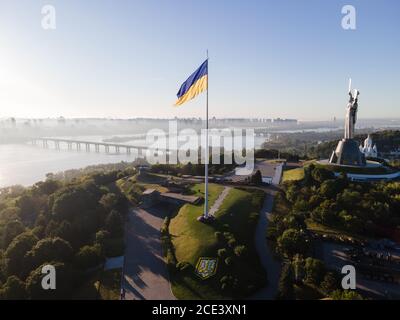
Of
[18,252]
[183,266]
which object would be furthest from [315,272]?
[18,252]

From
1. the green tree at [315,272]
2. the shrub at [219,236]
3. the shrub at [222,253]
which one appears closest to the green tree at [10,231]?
the shrub at [219,236]

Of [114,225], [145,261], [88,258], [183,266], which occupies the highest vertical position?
[114,225]

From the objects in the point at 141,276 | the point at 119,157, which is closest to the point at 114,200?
the point at 141,276

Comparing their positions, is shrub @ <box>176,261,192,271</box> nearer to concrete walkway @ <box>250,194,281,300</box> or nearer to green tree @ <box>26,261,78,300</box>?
concrete walkway @ <box>250,194,281,300</box>

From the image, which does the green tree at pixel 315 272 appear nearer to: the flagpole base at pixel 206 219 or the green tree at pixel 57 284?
the flagpole base at pixel 206 219

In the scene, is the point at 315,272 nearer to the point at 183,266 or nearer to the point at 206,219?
the point at 183,266

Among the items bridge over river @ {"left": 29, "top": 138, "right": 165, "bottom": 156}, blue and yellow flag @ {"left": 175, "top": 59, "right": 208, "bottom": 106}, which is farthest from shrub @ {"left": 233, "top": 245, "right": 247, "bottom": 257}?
bridge over river @ {"left": 29, "top": 138, "right": 165, "bottom": 156}
